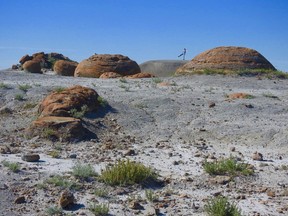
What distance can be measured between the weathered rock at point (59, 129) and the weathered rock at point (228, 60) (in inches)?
451

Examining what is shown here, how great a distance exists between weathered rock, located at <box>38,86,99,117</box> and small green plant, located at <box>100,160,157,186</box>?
176 inches

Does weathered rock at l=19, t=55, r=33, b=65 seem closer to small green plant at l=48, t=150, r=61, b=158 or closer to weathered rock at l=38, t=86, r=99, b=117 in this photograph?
weathered rock at l=38, t=86, r=99, b=117

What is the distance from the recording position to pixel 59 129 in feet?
31.0

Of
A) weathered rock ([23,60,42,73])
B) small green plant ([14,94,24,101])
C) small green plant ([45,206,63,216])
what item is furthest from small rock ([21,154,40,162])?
weathered rock ([23,60,42,73])

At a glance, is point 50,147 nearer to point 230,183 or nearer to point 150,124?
point 150,124

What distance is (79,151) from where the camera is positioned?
8.50 metres

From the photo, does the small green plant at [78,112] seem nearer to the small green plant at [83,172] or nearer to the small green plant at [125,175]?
the small green plant at [83,172]

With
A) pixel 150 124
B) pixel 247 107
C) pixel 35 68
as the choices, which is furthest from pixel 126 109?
pixel 35 68

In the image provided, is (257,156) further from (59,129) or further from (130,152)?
(59,129)

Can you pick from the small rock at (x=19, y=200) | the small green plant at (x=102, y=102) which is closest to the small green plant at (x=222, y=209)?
the small rock at (x=19, y=200)

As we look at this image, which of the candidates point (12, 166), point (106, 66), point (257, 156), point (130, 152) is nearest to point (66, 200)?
point (12, 166)

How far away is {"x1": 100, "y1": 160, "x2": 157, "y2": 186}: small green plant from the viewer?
20.7 ft

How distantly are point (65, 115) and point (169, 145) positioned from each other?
9.11ft

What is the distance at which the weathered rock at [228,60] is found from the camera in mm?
20453
